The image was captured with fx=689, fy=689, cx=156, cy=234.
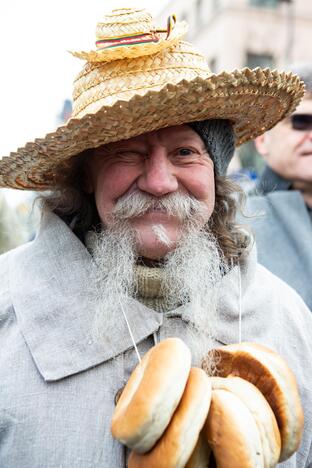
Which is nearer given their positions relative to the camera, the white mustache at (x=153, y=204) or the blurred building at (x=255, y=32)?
the white mustache at (x=153, y=204)

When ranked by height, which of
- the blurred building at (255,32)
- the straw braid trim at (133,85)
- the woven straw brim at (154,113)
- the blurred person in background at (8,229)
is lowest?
the blurred building at (255,32)

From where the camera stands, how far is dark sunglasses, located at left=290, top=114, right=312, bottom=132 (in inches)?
146

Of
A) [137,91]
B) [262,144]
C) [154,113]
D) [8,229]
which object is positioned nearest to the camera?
[154,113]

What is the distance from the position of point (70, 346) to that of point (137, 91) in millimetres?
854

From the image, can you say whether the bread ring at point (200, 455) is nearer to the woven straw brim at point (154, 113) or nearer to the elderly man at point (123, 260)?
the elderly man at point (123, 260)

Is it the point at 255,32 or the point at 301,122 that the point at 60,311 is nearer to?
the point at 301,122

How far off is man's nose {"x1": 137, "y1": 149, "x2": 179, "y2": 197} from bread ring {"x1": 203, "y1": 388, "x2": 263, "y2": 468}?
29.0 inches

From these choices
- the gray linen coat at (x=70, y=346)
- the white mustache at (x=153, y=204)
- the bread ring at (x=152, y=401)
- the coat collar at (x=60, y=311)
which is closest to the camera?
the bread ring at (x=152, y=401)

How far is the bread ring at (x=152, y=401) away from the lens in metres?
1.70

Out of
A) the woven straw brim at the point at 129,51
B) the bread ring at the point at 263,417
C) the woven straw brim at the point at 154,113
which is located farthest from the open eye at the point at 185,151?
the bread ring at the point at 263,417

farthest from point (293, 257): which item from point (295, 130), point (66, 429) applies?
point (66, 429)

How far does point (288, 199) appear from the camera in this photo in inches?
148

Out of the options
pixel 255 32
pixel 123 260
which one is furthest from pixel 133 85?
pixel 255 32

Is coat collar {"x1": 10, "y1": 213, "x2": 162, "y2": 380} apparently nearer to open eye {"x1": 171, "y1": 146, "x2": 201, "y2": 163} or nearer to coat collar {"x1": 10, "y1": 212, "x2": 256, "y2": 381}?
coat collar {"x1": 10, "y1": 212, "x2": 256, "y2": 381}
